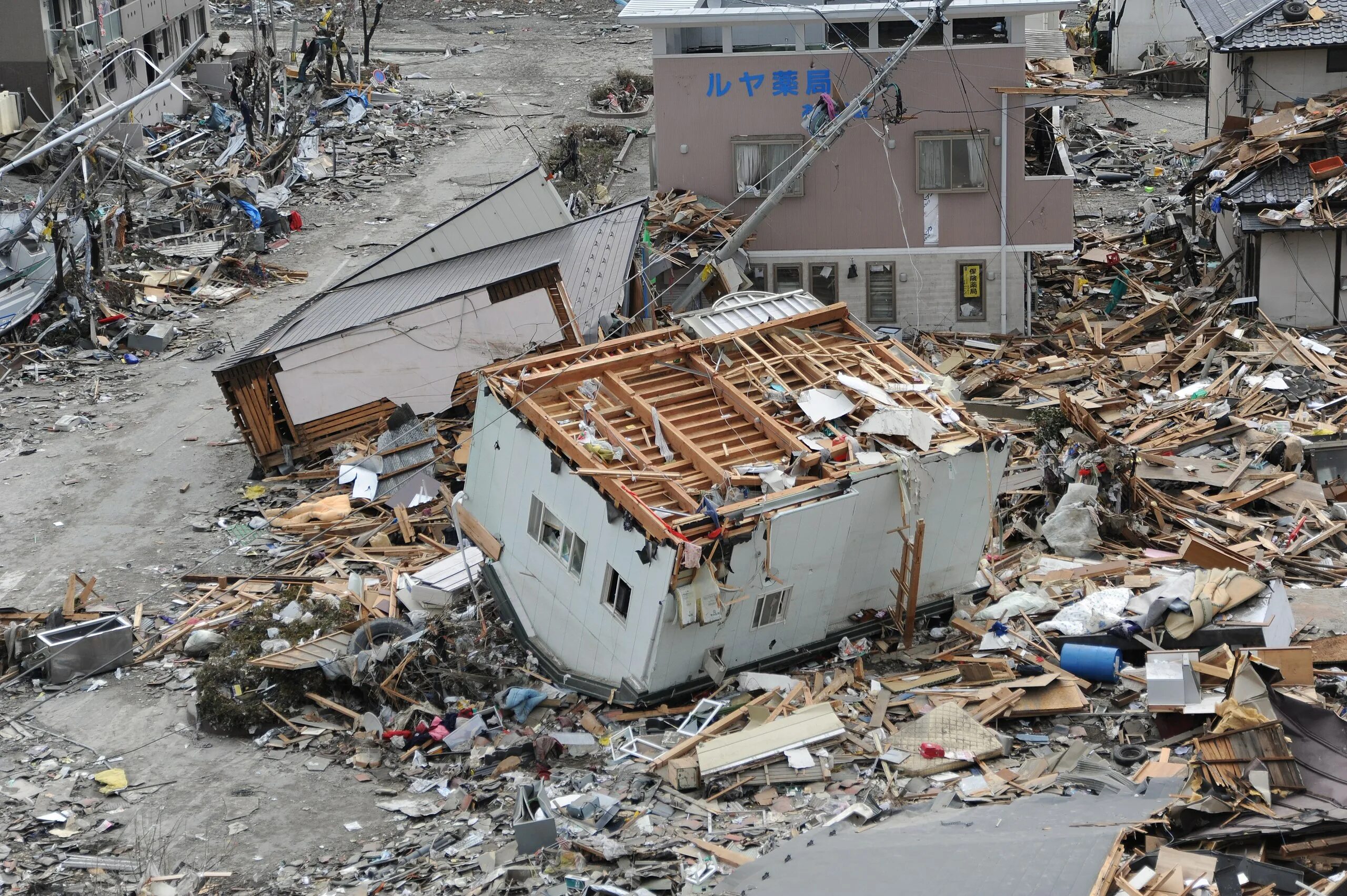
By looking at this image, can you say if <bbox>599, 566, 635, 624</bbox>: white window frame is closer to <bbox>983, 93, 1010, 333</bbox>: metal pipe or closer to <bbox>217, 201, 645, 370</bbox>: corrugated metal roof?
<bbox>217, 201, 645, 370</bbox>: corrugated metal roof

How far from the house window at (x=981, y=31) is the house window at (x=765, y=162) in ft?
12.2

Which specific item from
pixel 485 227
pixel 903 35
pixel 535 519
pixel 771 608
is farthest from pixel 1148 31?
pixel 771 608

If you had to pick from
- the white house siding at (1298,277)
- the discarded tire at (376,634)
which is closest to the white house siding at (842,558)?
the discarded tire at (376,634)

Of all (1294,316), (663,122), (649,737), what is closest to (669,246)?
(663,122)

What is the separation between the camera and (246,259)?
35812mm

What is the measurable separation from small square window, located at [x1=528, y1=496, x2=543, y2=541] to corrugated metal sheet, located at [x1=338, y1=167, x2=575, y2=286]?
11.8 m

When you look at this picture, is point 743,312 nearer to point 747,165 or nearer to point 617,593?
point 617,593

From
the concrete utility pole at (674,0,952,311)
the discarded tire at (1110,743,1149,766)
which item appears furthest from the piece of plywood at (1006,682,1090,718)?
the concrete utility pole at (674,0,952,311)

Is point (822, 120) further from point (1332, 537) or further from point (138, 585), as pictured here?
point (138, 585)

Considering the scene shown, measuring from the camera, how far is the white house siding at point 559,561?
53.7 ft

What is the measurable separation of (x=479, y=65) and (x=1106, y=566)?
4127 centimetres

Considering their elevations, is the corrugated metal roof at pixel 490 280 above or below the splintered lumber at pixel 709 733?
above

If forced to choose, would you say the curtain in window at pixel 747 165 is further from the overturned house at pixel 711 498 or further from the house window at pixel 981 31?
the overturned house at pixel 711 498

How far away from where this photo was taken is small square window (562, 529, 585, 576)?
17359 millimetres
